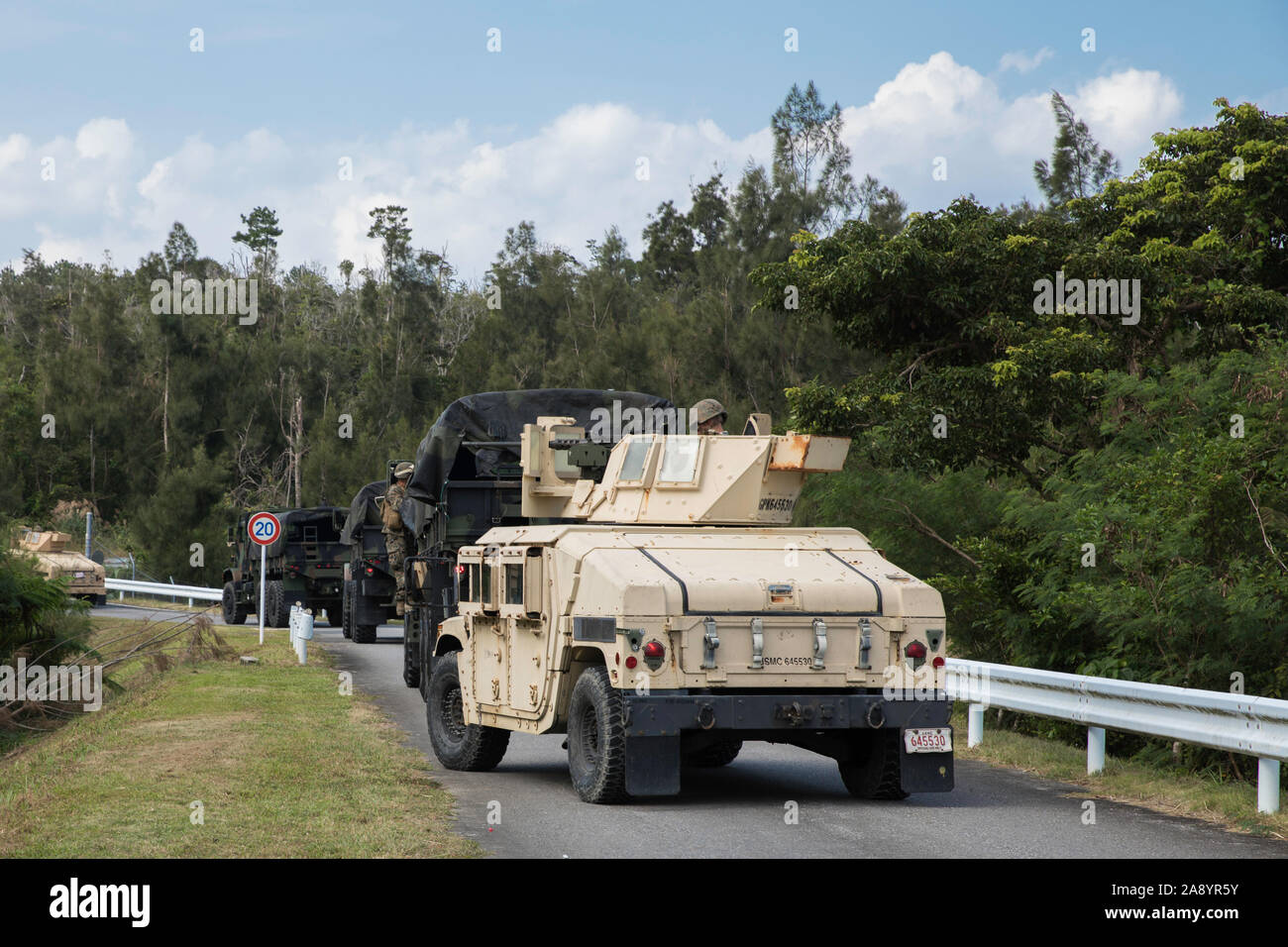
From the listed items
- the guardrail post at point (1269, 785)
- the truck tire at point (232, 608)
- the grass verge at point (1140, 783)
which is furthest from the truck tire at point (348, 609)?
the guardrail post at point (1269, 785)

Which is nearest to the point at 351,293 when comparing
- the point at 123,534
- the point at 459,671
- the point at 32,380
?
the point at 32,380

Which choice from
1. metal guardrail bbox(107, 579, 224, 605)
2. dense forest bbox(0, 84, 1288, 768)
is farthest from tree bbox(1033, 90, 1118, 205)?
metal guardrail bbox(107, 579, 224, 605)

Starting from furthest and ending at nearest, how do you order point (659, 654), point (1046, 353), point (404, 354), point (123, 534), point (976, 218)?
point (404, 354), point (123, 534), point (976, 218), point (1046, 353), point (659, 654)

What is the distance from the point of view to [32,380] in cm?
6775

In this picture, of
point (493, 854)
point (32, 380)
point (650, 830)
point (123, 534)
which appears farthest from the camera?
point (32, 380)

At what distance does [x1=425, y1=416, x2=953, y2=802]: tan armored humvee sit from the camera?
35.8 ft

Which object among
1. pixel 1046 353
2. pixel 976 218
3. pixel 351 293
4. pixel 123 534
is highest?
pixel 351 293

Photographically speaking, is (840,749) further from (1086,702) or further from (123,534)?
(123,534)

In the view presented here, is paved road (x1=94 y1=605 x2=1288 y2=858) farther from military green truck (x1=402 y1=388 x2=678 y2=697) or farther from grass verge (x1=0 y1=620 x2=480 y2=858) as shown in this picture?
military green truck (x1=402 y1=388 x2=678 y2=697)

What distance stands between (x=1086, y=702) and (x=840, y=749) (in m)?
2.42

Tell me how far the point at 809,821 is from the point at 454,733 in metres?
3.91

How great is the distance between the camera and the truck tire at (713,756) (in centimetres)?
1362

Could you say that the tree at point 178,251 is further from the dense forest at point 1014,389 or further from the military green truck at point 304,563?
the military green truck at point 304,563

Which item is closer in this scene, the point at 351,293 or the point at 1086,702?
the point at 1086,702
